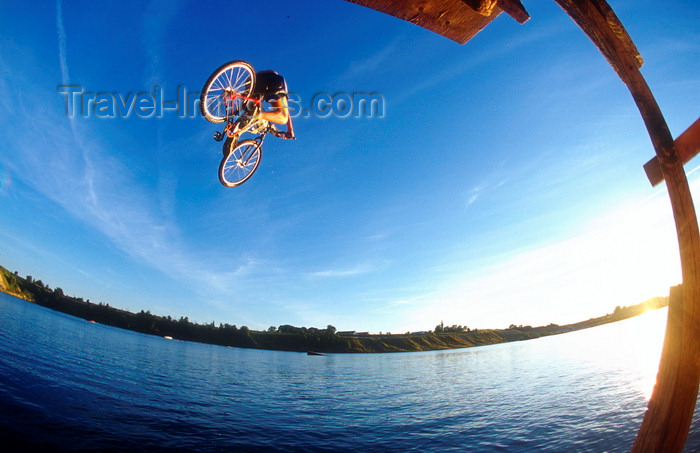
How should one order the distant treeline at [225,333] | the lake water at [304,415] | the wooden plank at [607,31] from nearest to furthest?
1. the wooden plank at [607,31]
2. the lake water at [304,415]
3. the distant treeline at [225,333]

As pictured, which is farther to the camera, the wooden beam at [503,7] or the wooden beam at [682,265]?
the wooden beam at [503,7]

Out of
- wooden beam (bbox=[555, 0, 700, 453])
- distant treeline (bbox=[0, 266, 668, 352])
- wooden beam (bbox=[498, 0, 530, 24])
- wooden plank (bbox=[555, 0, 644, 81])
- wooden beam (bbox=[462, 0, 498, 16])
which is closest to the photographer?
wooden beam (bbox=[555, 0, 700, 453])

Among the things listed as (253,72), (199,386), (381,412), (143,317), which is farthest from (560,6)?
(143,317)

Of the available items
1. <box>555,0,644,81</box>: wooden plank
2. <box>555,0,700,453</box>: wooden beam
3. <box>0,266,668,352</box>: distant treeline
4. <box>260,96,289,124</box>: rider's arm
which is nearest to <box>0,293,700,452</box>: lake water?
<box>555,0,700,453</box>: wooden beam

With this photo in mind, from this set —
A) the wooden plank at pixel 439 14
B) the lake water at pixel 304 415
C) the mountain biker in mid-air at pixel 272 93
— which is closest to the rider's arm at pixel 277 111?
the mountain biker in mid-air at pixel 272 93

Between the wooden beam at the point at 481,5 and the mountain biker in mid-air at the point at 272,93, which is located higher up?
the mountain biker in mid-air at the point at 272,93

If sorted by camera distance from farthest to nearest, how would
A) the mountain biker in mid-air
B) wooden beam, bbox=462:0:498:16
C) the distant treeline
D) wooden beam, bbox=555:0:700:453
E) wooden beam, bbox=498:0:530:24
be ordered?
the distant treeline → the mountain biker in mid-air → wooden beam, bbox=498:0:530:24 → wooden beam, bbox=462:0:498:16 → wooden beam, bbox=555:0:700:453

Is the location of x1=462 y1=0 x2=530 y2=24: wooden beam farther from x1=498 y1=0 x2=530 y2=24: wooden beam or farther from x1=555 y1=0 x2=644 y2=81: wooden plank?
x1=555 y1=0 x2=644 y2=81: wooden plank

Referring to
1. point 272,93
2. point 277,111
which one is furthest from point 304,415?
point 272,93

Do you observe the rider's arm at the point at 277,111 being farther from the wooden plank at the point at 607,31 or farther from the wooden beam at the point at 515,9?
the wooden plank at the point at 607,31

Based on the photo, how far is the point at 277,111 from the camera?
7961 mm

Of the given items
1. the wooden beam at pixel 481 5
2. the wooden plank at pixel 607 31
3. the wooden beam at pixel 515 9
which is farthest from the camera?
the wooden beam at pixel 515 9

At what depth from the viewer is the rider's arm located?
7871 millimetres

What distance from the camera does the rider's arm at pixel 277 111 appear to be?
787cm
